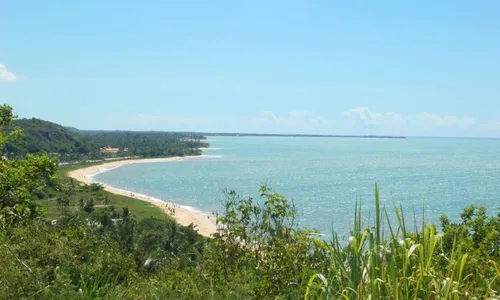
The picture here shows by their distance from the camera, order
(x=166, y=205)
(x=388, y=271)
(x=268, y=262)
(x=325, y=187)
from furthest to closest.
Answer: (x=325, y=187) < (x=166, y=205) < (x=268, y=262) < (x=388, y=271)

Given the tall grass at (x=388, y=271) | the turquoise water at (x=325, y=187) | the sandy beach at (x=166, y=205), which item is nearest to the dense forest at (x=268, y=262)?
the tall grass at (x=388, y=271)

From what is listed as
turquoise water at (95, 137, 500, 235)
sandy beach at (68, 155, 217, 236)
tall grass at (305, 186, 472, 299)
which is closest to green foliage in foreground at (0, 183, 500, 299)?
tall grass at (305, 186, 472, 299)

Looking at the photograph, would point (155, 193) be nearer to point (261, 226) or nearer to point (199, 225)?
point (199, 225)

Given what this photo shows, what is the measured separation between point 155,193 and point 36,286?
58251mm

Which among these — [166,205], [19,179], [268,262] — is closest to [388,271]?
[268,262]

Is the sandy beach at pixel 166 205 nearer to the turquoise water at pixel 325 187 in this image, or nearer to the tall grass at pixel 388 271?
the turquoise water at pixel 325 187

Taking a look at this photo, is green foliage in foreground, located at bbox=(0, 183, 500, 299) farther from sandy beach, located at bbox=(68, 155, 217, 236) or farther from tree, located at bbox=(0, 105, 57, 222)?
sandy beach, located at bbox=(68, 155, 217, 236)

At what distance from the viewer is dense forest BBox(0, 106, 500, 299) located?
2746 millimetres

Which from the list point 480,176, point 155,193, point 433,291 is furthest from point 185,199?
point 433,291

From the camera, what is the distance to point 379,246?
2842 mm

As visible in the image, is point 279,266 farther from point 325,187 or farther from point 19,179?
point 325,187

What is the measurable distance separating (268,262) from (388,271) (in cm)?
249

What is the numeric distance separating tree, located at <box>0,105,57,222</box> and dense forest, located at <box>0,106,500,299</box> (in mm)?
24

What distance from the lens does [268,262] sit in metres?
5.12
